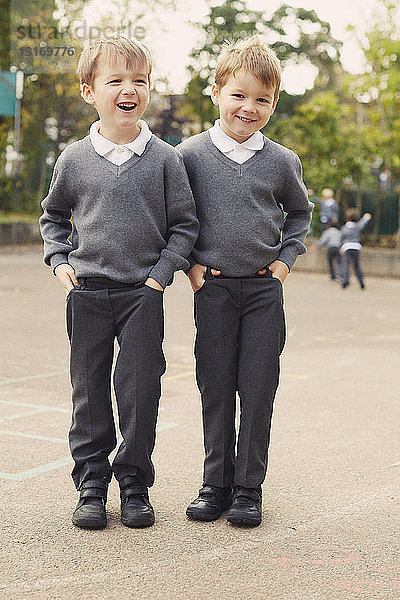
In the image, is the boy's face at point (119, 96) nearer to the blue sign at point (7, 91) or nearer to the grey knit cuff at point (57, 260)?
the grey knit cuff at point (57, 260)

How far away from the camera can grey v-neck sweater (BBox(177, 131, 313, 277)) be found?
3.79 m

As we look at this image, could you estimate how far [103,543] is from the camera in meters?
3.53

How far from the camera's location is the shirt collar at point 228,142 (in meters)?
3.84

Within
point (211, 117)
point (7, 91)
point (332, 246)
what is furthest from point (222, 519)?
point (211, 117)

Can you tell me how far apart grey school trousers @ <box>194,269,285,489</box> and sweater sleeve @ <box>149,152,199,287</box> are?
198mm

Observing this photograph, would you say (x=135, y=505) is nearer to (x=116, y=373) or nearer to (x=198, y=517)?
(x=198, y=517)

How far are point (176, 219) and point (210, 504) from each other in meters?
1.16

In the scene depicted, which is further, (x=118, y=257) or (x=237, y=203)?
(x=237, y=203)

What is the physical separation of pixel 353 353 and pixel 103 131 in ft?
18.4

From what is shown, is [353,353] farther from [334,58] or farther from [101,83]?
[334,58]

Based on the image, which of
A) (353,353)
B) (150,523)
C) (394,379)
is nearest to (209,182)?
(150,523)

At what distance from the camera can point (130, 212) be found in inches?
144

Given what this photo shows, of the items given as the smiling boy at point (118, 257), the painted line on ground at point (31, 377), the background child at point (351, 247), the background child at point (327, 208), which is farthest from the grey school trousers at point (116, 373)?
the background child at point (327, 208)

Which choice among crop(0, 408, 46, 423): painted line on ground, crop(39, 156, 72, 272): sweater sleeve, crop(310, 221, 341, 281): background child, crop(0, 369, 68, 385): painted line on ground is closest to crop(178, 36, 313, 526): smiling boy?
crop(39, 156, 72, 272): sweater sleeve
